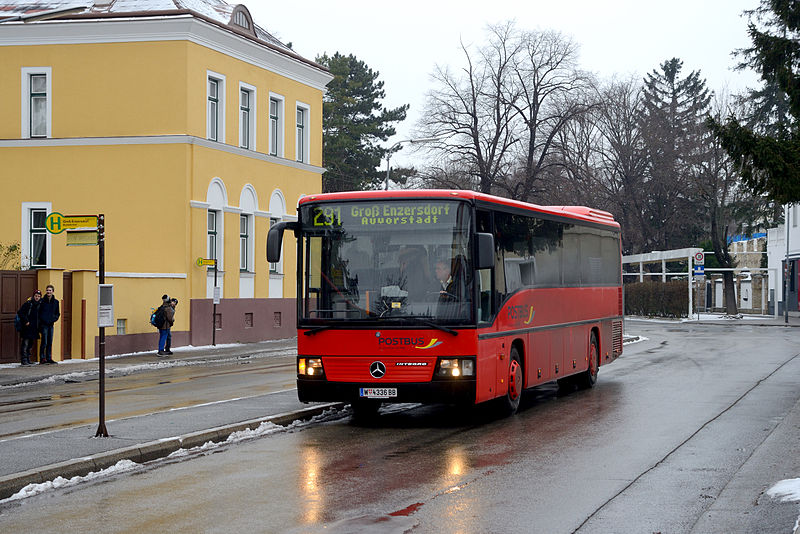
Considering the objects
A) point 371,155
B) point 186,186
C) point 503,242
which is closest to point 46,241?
point 186,186

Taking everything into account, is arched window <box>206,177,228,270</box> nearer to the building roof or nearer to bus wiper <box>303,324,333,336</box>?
the building roof

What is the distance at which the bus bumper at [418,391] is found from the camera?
44.9ft

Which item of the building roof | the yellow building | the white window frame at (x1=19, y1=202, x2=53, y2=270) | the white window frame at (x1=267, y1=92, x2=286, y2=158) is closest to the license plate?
the yellow building

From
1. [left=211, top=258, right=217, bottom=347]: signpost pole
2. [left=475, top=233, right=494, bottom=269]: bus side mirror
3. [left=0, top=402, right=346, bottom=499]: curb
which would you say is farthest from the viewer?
[left=211, top=258, right=217, bottom=347]: signpost pole

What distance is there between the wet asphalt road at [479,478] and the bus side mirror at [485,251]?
82.2 inches

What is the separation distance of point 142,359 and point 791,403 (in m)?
17.9

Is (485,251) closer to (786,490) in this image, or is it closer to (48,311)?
(786,490)

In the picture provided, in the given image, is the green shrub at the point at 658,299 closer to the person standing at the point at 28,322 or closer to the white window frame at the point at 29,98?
the white window frame at the point at 29,98

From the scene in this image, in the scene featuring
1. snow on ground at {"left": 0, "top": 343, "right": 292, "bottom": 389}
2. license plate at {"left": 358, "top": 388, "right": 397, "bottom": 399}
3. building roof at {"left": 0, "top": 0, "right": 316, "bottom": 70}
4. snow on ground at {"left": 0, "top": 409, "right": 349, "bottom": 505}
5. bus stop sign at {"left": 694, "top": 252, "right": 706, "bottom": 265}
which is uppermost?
building roof at {"left": 0, "top": 0, "right": 316, "bottom": 70}

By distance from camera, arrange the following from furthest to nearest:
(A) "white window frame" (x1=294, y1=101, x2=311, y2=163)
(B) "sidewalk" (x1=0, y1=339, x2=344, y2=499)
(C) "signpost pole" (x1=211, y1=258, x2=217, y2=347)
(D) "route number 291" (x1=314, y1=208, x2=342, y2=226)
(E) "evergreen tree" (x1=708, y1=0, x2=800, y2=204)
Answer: (A) "white window frame" (x1=294, y1=101, x2=311, y2=163) → (C) "signpost pole" (x1=211, y1=258, x2=217, y2=347) → (E) "evergreen tree" (x1=708, y1=0, x2=800, y2=204) → (D) "route number 291" (x1=314, y1=208, x2=342, y2=226) → (B) "sidewalk" (x1=0, y1=339, x2=344, y2=499)

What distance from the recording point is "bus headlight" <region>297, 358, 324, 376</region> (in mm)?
14148

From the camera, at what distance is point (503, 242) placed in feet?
49.9

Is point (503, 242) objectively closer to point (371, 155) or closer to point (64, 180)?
point (64, 180)

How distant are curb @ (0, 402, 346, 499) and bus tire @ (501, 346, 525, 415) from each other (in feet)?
9.48
